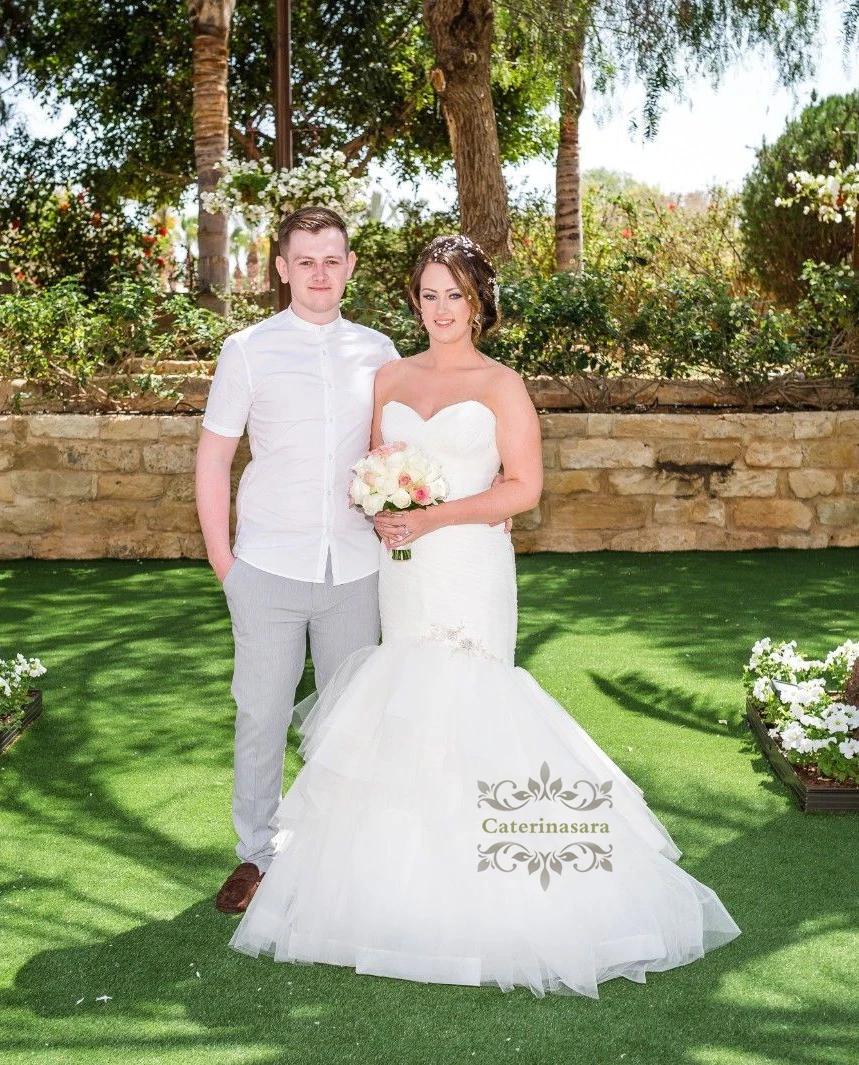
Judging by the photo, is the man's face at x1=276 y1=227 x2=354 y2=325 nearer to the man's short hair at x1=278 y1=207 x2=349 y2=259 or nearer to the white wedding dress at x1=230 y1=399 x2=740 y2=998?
the man's short hair at x1=278 y1=207 x2=349 y2=259

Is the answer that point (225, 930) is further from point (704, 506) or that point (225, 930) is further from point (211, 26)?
point (211, 26)

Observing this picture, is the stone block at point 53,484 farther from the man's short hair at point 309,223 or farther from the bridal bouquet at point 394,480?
the bridal bouquet at point 394,480

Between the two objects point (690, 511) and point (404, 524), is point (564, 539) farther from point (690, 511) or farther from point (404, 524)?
point (404, 524)

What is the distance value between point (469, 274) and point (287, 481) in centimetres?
76

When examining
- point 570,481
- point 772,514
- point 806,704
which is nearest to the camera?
point 806,704

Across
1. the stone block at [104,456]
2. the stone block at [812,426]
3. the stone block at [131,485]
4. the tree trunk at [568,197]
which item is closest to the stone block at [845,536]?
the stone block at [812,426]

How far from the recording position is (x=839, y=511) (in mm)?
8906

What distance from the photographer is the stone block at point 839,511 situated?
891 centimetres

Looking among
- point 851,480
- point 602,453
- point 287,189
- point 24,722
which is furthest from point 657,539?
point 24,722

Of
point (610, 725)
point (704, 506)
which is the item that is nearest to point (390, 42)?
point (704, 506)

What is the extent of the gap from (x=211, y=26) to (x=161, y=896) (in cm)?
1061

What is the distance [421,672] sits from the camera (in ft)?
11.0

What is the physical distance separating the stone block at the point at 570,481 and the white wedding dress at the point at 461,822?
17.5ft

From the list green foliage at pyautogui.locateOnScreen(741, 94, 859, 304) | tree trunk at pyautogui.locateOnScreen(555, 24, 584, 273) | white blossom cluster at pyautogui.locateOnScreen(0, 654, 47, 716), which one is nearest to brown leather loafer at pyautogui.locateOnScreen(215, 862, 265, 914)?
white blossom cluster at pyautogui.locateOnScreen(0, 654, 47, 716)
